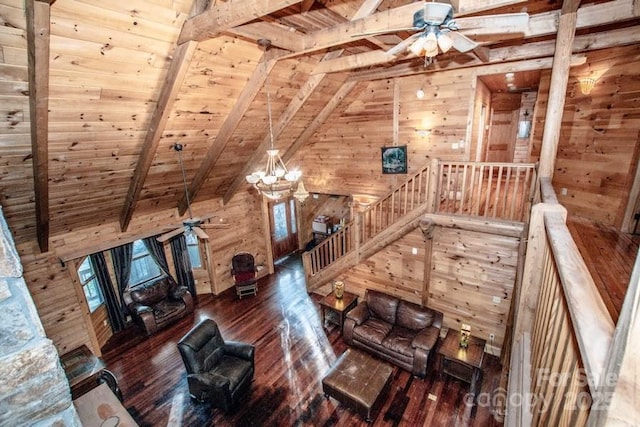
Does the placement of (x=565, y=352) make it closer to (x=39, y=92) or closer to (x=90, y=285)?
(x=39, y=92)

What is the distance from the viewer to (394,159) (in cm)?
Result: 678

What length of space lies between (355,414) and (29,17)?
18.9 ft

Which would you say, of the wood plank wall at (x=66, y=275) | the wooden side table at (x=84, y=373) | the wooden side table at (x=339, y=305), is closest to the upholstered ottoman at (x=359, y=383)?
the wooden side table at (x=339, y=305)

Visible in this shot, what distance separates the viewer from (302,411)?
441cm

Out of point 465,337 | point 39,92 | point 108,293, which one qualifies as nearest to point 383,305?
point 465,337

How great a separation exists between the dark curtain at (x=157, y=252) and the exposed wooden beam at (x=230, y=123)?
71.0 inches

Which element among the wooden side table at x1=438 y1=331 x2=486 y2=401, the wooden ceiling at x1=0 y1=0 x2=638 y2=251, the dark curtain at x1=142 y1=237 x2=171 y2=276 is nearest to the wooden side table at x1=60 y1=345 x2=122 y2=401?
the wooden ceiling at x1=0 y1=0 x2=638 y2=251

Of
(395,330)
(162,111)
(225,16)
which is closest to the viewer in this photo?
(225,16)

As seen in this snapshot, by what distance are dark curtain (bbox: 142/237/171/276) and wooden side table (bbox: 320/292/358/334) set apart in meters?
4.11

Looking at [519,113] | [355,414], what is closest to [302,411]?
[355,414]

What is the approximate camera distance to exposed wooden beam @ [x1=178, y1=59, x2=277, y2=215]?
4281 millimetres

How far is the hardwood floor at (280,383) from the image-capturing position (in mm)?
4309

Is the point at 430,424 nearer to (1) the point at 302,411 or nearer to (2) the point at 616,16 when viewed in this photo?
(1) the point at 302,411

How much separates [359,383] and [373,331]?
126cm
